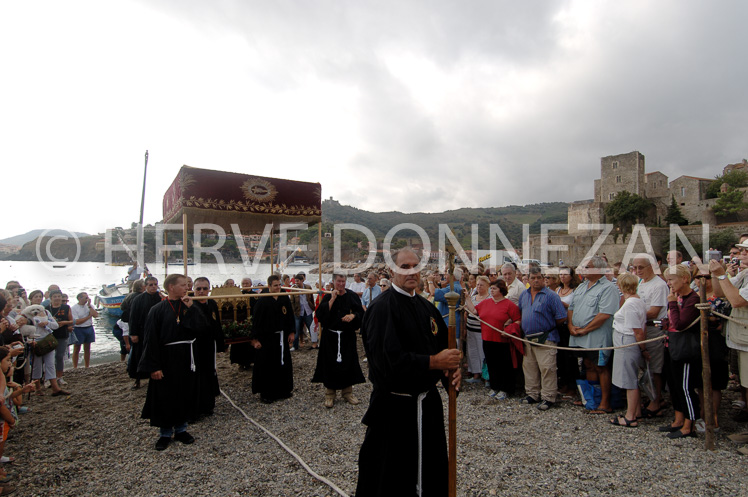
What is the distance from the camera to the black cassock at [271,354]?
5793 millimetres

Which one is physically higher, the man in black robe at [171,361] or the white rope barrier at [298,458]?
the man in black robe at [171,361]

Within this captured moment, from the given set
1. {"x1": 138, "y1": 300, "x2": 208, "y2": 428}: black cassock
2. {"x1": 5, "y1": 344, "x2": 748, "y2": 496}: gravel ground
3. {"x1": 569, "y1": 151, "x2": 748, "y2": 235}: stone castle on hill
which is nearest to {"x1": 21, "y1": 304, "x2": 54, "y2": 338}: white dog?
{"x1": 5, "y1": 344, "x2": 748, "y2": 496}: gravel ground

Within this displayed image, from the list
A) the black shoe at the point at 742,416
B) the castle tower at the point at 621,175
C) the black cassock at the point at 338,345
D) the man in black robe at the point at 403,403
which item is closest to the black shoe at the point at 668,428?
the black shoe at the point at 742,416

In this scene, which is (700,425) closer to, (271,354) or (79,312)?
(271,354)

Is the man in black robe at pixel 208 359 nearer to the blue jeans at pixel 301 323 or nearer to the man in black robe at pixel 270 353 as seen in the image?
the man in black robe at pixel 270 353

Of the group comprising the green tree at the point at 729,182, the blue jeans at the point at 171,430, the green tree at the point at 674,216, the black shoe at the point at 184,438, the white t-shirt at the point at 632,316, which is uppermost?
the green tree at the point at 729,182

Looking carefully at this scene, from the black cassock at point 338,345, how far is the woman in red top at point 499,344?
2.03 m

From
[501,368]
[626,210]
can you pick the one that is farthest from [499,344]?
[626,210]

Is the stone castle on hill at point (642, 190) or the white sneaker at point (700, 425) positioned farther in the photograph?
the stone castle on hill at point (642, 190)

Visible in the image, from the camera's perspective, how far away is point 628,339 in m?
4.52

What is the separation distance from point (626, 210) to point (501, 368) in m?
55.9

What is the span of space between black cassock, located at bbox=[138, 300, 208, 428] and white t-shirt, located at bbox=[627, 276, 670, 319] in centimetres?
574

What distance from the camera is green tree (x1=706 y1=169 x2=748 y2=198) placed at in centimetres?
4821

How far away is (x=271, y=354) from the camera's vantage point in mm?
5805
